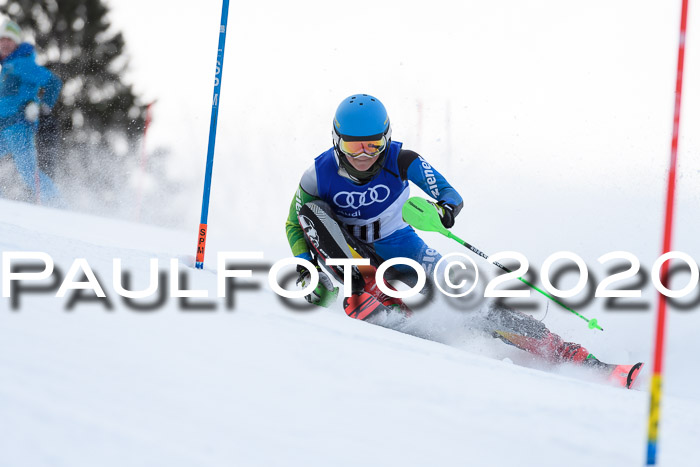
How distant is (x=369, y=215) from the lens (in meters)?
3.88

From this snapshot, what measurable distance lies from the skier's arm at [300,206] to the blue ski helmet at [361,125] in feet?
0.79

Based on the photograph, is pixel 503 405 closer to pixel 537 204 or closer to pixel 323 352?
pixel 323 352

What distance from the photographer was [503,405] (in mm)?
1845

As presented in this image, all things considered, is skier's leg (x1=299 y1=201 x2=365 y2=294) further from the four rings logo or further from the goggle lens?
the goggle lens

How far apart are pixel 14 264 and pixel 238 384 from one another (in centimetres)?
146

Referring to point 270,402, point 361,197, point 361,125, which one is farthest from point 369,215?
point 270,402

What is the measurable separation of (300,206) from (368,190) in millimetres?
398

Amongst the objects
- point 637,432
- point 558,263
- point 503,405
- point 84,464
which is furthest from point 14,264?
point 558,263

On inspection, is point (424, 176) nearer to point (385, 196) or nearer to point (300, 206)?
point (385, 196)

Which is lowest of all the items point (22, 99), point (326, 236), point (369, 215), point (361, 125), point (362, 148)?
point (326, 236)

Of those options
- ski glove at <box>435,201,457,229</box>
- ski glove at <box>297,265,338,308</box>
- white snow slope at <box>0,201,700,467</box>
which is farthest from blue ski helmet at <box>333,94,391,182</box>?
white snow slope at <box>0,201,700,467</box>

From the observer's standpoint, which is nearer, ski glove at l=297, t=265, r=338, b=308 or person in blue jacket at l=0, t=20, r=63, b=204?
ski glove at l=297, t=265, r=338, b=308

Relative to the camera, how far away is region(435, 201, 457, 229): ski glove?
3.55 meters

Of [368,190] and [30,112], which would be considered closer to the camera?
[368,190]
